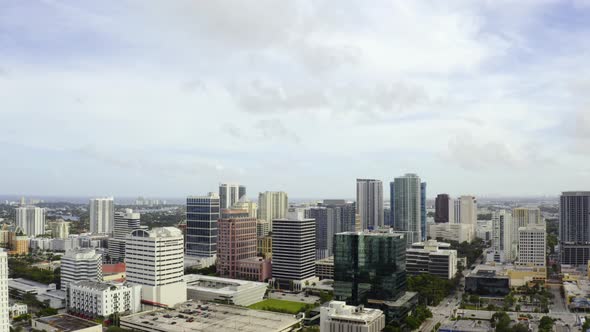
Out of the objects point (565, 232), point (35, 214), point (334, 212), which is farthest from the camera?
point (35, 214)

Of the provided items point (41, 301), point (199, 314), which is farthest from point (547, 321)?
point (41, 301)

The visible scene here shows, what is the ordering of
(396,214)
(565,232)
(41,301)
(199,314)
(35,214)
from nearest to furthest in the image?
1. (199,314)
2. (41,301)
3. (565,232)
4. (396,214)
5. (35,214)

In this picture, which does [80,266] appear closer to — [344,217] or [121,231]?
[121,231]

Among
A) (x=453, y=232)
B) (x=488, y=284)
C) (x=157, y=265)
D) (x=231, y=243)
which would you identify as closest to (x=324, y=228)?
(x=231, y=243)

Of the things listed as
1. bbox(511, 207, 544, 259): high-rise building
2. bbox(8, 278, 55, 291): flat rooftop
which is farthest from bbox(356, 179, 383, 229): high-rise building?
bbox(8, 278, 55, 291): flat rooftop

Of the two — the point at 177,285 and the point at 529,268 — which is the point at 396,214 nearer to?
the point at 529,268

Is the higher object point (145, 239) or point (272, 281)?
point (145, 239)

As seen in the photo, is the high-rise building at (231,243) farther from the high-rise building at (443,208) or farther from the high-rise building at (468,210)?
the high-rise building at (443,208)

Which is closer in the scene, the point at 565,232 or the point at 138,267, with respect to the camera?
the point at 138,267
